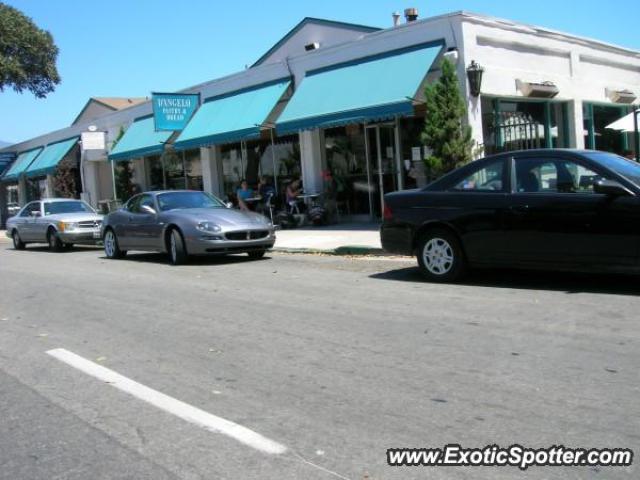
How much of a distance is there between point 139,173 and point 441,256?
21.2 metres

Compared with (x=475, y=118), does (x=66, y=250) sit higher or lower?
lower

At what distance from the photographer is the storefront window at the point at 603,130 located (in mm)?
19062

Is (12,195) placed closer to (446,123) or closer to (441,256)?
(446,123)

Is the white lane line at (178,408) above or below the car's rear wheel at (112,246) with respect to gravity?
below

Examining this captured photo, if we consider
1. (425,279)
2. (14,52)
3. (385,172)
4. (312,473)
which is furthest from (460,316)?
(14,52)

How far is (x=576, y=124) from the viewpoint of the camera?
18.3 m

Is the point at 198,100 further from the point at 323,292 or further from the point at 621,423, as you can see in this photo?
the point at 621,423

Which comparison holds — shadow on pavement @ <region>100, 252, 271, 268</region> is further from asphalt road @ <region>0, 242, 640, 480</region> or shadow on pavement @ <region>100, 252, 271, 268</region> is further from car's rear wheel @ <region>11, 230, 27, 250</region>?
car's rear wheel @ <region>11, 230, 27, 250</region>

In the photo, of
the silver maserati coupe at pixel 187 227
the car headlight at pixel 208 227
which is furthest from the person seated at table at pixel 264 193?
the car headlight at pixel 208 227

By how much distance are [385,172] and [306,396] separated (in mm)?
13142

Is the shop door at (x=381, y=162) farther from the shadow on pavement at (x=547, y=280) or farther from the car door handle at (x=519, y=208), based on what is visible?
the car door handle at (x=519, y=208)

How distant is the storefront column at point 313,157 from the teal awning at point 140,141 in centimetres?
609

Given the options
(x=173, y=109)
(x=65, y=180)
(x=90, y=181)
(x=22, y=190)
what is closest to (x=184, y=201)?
(x=173, y=109)

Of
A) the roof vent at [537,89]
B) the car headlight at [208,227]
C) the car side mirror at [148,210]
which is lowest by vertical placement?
the car headlight at [208,227]
